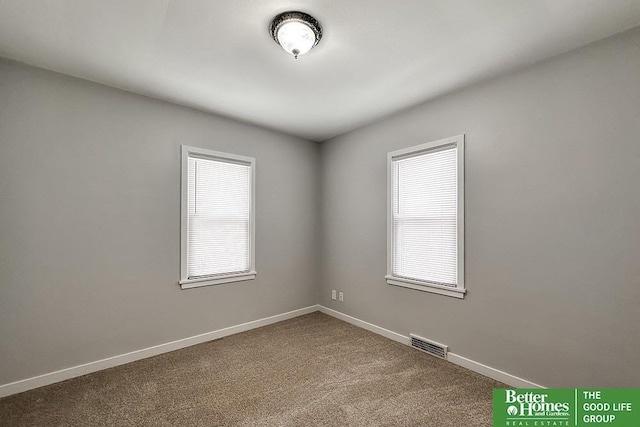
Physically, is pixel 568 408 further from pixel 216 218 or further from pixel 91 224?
pixel 91 224

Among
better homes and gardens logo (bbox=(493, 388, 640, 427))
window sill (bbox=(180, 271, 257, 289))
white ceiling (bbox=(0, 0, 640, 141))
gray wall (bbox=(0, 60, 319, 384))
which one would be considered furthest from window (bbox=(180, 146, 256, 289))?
better homes and gardens logo (bbox=(493, 388, 640, 427))

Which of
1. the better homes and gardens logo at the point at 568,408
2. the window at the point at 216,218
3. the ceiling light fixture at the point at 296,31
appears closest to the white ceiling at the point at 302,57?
the ceiling light fixture at the point at 296,31

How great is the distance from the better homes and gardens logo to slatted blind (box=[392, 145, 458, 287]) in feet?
3.32

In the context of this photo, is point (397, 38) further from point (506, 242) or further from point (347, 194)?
point (347, 194)

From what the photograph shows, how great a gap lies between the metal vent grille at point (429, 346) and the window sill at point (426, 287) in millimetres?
514

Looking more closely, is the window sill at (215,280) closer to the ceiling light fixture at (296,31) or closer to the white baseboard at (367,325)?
the white baseboard at (367,325)

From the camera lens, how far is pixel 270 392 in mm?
2348

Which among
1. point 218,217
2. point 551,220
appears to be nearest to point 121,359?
point 218,217

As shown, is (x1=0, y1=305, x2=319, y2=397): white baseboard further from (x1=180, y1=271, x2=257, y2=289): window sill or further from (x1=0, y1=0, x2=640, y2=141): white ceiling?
(x1=0, y1=0, x2=640, y2=141): white ceiling

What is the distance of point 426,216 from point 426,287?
0.75 meters

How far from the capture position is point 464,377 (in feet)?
8.36

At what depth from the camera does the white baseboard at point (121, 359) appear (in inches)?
91.8

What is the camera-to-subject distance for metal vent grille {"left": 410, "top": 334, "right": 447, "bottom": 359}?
290 centimetres

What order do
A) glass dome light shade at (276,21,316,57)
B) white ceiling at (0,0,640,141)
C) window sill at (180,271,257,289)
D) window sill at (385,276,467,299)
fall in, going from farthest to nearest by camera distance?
window sill at (180,271,257,289), window sill at (385,276,467,299), glass dome light shade at (276,21,316,57), white ceiling at (0,0,640,141)
